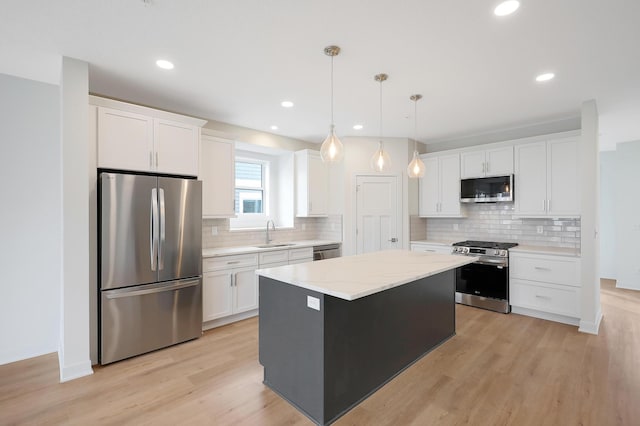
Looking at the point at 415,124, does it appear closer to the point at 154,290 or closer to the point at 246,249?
the point at 246,249

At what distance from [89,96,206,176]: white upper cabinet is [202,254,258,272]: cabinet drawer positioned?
1050 millimetres

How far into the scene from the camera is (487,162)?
184 inches

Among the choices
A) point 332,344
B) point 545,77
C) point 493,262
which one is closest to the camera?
point 332,344

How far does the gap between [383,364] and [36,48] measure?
372 centimetres

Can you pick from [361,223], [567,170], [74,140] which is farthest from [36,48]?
[567,170]

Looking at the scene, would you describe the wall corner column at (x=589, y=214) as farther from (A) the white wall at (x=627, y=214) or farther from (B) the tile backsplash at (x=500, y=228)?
(A) the white wall at (x=627, y=214)

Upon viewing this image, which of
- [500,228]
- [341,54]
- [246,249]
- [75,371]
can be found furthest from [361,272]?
[500,228]

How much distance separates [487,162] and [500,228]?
3.51ft

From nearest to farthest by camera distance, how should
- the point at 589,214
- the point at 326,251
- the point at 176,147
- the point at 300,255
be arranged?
1. the point at 176,147
2. the point at 589,214
3. the point at 300,255
4. the point at 326,251

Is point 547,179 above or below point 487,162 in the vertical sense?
below

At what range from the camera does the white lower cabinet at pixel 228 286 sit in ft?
11.9

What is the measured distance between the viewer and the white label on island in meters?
2.06

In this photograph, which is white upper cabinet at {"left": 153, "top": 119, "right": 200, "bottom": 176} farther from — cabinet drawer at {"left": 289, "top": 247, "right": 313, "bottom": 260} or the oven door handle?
the oven door handle

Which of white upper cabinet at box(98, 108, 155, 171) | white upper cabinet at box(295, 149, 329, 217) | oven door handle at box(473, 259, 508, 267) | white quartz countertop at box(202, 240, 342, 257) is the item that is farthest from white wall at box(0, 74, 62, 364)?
oven door handle at box(473, 259, 508, 267)
